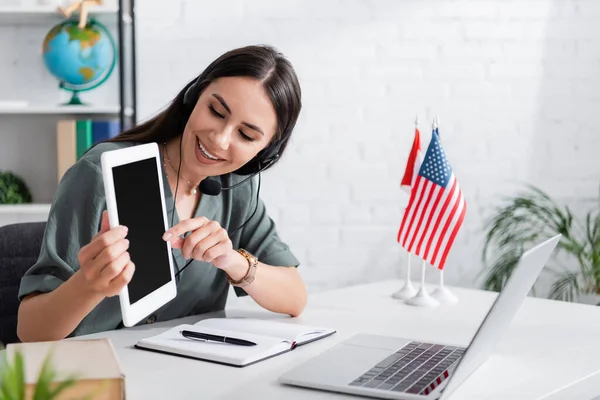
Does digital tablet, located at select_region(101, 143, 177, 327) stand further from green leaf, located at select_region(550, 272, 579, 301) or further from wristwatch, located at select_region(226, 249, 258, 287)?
green leaf, located at select_region(550, 272, 579, 301)

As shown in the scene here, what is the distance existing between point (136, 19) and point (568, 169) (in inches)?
67.7

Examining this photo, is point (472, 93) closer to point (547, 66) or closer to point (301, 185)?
point (547, 66)

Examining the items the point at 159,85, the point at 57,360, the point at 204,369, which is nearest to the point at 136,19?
the point at 159,85

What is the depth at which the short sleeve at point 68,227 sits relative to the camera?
4.31 ft

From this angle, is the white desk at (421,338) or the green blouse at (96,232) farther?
the green blouse at (96,232)

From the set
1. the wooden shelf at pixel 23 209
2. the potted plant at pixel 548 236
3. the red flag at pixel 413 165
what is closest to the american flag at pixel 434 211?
the red flag at pixel 413 165

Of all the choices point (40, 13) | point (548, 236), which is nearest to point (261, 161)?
point (40, 13)

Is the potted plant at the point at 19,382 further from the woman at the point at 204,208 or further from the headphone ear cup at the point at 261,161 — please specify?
the headphone ear cup at the point at 261,161

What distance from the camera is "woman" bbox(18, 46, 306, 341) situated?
1.29 metres

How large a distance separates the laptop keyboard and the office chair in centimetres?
82

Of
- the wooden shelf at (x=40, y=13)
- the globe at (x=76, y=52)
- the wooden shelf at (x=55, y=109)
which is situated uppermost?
the wooden shelf at (x=40, y=13)

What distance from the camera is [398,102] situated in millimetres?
2992

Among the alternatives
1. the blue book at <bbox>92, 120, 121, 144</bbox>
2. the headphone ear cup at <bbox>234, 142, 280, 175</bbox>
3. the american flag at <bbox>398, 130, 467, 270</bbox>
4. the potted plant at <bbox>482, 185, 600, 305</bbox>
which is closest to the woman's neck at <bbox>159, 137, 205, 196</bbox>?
the headphone ear cup at <bbox>234, 142, 280, 175</bbox>

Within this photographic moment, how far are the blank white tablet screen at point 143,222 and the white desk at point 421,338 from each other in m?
0.13
